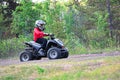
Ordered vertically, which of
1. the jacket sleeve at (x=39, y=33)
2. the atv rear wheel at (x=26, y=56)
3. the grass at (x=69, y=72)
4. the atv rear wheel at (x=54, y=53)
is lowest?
the atv rear wheel at (x=26, y=56)

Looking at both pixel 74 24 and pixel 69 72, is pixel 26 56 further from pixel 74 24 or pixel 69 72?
pixel 74 24

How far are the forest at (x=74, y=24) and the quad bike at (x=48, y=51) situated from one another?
9.41 feet

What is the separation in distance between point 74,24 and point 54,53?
10.3 metres

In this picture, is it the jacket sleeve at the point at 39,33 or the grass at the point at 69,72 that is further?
the jacket sleeve at the point at 39,33

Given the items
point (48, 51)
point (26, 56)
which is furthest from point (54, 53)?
point (26, 56)

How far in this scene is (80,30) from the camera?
25.4 metres

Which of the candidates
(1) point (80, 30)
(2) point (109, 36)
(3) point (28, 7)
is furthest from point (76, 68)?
(3) point (28, 7)

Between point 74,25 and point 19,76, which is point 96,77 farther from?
point 74,25

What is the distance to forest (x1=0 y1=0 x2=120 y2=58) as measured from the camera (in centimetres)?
2244

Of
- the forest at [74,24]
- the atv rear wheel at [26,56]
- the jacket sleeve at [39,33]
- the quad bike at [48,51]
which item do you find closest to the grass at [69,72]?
the quad bike at [48,51]

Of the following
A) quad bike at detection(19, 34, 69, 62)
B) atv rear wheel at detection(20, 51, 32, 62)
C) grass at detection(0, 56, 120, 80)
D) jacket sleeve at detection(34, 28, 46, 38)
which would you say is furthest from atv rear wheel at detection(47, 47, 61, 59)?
grass at detection(0, 56, 120, 80)

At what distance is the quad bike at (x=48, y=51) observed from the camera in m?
16.4

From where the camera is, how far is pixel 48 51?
16.6 meters

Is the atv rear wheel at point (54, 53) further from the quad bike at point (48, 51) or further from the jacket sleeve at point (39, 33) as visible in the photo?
the jacket sleeve at point (39, 33)
